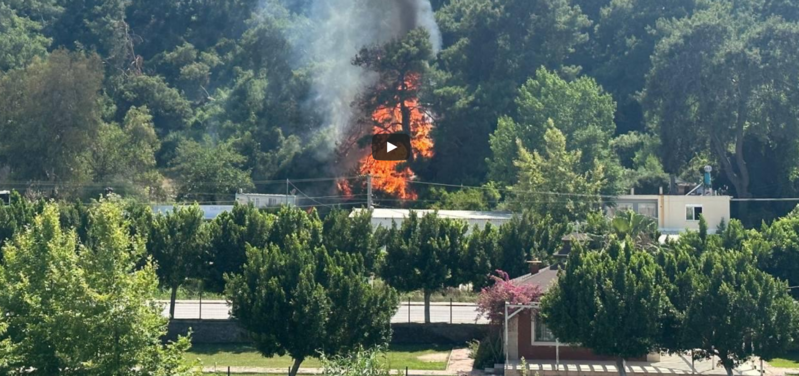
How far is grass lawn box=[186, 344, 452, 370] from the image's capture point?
45.7 m

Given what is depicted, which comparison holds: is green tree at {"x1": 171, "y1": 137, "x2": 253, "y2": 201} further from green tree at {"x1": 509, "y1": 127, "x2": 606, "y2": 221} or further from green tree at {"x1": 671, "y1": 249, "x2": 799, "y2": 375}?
green tree at {"x1": 671, "y1": 249, "x2": 799, "y2": 375}

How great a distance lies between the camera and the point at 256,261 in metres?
42.7

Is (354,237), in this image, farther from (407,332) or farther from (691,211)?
(691,211)

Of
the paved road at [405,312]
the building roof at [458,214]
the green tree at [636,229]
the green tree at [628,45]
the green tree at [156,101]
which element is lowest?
the paved road at [405,312]

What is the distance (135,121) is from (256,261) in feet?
165

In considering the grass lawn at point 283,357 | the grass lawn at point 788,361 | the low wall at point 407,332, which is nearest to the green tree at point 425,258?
the low wall at point 407,332

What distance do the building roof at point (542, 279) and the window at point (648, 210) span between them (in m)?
30.5

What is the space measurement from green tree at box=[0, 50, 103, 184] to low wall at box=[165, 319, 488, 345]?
3685 centimetres

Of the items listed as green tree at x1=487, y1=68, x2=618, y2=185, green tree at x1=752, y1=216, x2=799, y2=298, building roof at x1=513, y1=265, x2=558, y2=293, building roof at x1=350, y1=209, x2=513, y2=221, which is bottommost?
building roof at x1=513, y1=265, x2=558, y2=293

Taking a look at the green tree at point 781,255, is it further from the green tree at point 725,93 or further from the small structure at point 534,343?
the green tree at point 725,93

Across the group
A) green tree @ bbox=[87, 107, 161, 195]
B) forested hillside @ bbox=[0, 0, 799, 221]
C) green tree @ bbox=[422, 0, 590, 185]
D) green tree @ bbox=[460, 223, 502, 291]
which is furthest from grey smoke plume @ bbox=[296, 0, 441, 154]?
green tree @ bbox=[460, 223, 502, 291]

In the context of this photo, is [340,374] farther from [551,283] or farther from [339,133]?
[339,133]

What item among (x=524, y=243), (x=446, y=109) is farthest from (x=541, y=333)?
(x=446, y=109)

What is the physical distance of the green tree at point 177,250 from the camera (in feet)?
174
